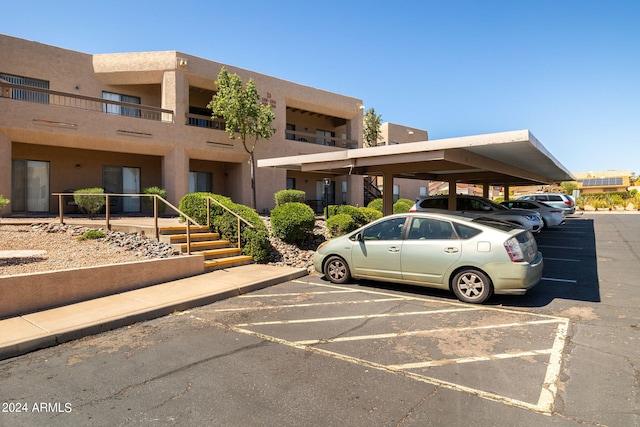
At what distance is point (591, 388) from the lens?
11.9ft

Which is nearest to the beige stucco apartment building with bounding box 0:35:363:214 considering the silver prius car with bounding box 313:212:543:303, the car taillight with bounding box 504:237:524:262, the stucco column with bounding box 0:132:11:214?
the stucco column with bounding box 0:132:11:214

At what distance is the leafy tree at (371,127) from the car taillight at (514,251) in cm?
2349

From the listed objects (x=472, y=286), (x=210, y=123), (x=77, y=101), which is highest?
(x=77, y=101)

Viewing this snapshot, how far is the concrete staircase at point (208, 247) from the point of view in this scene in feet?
31.8

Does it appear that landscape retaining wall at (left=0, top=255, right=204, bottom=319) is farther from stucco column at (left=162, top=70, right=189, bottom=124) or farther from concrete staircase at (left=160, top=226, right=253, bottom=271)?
stucco column at (left=162, top=70, right=189, bottom=124)

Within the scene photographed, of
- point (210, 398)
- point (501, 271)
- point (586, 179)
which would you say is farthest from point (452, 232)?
point (586, 179)

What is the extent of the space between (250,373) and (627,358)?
13.6ft

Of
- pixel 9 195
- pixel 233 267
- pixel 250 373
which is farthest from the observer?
pixel 9 195

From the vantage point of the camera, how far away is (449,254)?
6.71 m

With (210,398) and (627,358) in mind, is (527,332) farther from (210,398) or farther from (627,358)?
(210,398)

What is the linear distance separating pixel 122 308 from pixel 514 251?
253 inches

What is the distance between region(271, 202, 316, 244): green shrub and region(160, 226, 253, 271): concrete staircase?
1.71 meters

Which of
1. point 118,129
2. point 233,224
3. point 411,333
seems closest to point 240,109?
point 118,129

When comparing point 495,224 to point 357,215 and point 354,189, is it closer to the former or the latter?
point 357,215
